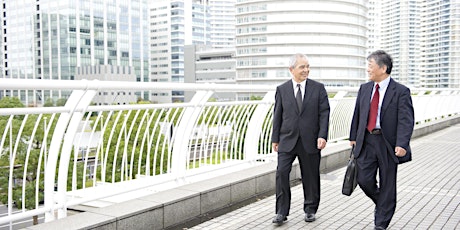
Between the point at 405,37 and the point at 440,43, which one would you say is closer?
the point at 440,43

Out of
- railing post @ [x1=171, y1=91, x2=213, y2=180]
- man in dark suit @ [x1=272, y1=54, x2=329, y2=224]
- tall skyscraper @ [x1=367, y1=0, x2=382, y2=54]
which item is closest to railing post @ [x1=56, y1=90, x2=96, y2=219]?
railing post @ [x1=171, y1=91, x2=213, y2=180]

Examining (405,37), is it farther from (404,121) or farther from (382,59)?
(404,121)

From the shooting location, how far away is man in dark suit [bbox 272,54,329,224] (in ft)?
16.4

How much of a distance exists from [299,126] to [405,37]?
18779 cm

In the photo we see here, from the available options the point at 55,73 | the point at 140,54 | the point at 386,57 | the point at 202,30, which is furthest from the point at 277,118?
the point at 202,30

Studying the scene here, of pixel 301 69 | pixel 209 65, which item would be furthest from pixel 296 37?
pixel 301 69

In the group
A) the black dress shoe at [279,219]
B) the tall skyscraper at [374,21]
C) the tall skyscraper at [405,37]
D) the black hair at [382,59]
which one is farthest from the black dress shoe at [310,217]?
the tall skyscraper at [374,21]

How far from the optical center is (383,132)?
473cm

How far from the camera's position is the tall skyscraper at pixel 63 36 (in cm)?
11619

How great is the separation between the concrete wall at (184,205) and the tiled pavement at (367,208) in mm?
203

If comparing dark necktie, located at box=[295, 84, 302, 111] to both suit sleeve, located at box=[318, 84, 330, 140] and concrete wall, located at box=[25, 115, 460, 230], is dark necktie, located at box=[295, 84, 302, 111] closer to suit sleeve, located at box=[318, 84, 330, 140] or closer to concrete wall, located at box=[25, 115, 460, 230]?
suit sleeve, located at box=[318, 84, 330, 140]

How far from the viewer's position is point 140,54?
132375 millimetres

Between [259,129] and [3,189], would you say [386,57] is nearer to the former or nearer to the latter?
[259,129]

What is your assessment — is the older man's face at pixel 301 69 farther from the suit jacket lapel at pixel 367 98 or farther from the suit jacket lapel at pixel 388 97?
the suit jacket lapel at pixel 388 97
